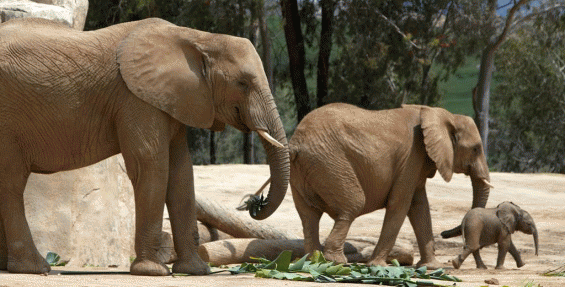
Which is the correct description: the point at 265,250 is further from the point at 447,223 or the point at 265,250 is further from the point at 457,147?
the point at 447,223

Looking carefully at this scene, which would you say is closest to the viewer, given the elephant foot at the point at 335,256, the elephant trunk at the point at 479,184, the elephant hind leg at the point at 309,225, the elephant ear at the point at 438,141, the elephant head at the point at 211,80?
the elephant head at the point at 211,80

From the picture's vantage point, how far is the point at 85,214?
8.78 m

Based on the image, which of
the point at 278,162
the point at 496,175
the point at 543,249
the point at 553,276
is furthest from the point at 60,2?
the point at 496,175

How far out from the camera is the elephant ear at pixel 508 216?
34.4ft

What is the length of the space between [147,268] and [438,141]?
4399 mm

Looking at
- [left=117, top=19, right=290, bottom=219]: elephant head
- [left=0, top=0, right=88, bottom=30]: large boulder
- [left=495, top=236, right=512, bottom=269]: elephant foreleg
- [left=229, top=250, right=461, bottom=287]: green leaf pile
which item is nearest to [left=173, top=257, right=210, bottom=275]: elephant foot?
[left=229, top=250, right=461, bottom=287]: green leaf pile

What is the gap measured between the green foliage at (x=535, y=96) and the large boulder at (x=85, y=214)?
22.0 metres

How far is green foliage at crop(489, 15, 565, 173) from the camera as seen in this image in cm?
3053

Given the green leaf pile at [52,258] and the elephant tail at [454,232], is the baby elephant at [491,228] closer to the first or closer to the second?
the elephant tail at [454,232]

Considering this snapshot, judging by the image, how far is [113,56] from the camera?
659 centimetres

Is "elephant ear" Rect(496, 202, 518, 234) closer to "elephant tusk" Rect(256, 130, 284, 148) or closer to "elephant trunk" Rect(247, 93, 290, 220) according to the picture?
"elephant trunk" Rect(247, 93, 290, 220)

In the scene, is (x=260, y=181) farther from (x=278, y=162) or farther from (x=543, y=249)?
(x=278, y=162)

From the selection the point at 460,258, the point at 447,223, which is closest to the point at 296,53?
the point at 447,223

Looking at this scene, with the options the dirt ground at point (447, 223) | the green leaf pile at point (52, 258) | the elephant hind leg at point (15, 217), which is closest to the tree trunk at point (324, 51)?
the dirt ground at point (447, 223)
